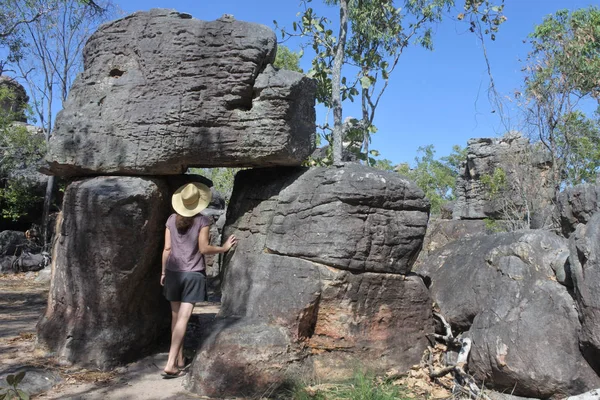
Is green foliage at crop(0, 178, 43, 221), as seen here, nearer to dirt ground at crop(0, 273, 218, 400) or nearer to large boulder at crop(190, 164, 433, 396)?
dirt ground at crop(0, 273, 218, 400)

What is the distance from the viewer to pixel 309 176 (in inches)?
218

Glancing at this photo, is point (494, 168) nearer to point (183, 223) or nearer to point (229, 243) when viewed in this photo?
point (229, 243)

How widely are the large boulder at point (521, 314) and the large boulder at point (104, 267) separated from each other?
321 centimetres

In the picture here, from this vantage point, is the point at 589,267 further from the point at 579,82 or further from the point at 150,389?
the point at 579,82

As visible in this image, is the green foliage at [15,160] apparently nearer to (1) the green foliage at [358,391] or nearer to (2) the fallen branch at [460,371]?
(1) the green foliage at [358,391]

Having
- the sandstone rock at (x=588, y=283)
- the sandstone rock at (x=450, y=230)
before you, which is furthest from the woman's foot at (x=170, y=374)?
the sandstone rock at (x=450, y=230)

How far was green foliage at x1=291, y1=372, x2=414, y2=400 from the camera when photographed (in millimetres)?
4271

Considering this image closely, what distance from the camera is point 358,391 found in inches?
172

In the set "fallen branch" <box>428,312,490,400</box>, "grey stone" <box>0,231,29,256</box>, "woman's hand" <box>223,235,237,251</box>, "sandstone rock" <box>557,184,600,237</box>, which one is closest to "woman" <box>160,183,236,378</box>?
"woman's hand" <box>223,235,237,251</box>

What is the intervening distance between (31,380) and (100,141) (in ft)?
7.87

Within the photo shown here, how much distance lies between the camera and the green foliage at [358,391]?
427 centimetres

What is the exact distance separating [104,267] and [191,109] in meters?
1.85

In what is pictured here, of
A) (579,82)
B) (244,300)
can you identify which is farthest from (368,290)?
(579,82)

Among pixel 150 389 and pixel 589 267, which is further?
pixel 150 389
